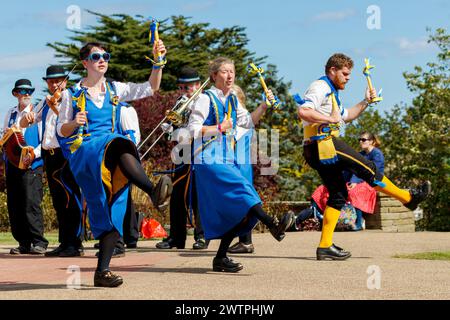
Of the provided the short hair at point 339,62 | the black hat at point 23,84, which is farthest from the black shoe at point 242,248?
the black hat at point 23,84

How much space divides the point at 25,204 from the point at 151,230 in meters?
3.30

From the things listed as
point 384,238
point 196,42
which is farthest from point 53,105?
point 196,42

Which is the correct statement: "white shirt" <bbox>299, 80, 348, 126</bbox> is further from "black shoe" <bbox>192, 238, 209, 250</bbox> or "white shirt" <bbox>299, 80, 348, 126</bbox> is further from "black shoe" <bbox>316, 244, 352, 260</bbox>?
"black shoe" <bbox>192, 238, 209, 250</bbox>

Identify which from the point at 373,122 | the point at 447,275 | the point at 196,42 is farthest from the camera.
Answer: the point at 196,42

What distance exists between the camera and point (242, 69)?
37.6 metres

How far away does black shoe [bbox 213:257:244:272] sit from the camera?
7.69 metres

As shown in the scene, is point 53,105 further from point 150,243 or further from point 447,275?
point 447,275

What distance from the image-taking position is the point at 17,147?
1003 centimetres

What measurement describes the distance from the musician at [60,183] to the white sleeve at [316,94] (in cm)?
281

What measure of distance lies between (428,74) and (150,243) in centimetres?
1208

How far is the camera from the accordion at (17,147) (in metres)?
10.0

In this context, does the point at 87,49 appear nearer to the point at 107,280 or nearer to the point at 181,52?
the point at 107,280

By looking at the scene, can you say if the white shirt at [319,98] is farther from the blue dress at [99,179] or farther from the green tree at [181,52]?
the green tree at [181,52]

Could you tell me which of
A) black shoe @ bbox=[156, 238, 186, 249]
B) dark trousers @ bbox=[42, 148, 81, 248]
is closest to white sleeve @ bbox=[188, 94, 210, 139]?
dark trousers @ bbox=[42, 148, 81, 248]
